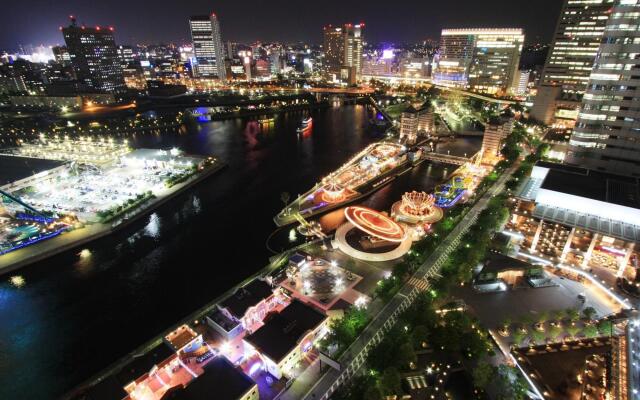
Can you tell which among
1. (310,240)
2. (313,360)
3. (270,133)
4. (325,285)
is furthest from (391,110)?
(313,360)

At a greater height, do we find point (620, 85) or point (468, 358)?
point (620, 85)

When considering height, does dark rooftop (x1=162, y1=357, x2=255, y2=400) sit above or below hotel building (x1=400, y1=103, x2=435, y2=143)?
below

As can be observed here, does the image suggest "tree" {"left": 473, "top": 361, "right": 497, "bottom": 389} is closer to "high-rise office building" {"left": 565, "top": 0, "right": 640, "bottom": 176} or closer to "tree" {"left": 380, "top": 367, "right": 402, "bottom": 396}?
"tree" {"left": 380, "top": 367, "right": 402, "bottom": 396}

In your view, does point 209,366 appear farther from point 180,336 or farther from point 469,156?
point 469,156

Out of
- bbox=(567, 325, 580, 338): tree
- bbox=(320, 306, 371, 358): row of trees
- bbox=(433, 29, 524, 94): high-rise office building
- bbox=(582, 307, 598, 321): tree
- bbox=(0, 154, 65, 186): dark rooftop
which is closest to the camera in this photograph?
bbox=(320, 306, 371, 358): row of trees

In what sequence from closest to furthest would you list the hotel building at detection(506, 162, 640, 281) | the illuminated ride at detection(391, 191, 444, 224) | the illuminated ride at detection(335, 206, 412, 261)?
the hotel building at detection(506, 162, 640, 281), the illuminated ride at detection(335, 206, 412, 261), the illuminated ride at detection(391, 191, 444, 224)

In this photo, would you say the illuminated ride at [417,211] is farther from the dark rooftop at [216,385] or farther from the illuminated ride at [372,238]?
the dark rooftop at [216,385]

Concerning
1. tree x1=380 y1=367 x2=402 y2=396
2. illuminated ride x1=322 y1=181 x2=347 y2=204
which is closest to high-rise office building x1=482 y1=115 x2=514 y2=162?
illuminated ride x1=322 y1=181 x2=347 y2=204

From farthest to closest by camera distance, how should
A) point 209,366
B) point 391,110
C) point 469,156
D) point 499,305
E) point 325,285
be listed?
point 391,110 → point 469,156 → point 325,285 → point 499,305 → point 209,366
